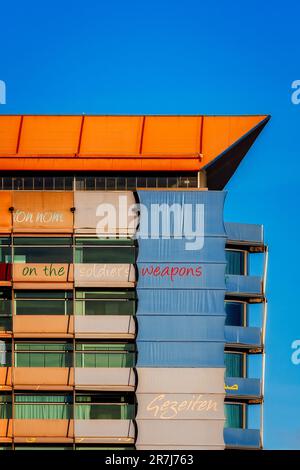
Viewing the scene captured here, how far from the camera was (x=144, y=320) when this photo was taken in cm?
15338

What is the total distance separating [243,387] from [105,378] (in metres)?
12.3

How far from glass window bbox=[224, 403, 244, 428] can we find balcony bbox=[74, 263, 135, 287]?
14.5 m

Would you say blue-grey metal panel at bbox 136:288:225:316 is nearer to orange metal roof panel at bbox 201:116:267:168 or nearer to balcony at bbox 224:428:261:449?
balcony at bbox 224:428:261:449

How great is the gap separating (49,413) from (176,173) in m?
21.9

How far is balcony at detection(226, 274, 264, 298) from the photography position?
159500mm

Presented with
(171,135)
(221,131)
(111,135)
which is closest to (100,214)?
(111,135)

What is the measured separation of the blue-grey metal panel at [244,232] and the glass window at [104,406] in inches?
655

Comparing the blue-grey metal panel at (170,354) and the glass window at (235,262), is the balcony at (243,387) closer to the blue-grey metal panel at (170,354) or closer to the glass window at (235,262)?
the blue-grey metal panel at (170,354)

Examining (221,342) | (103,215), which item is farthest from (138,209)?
(221,342)

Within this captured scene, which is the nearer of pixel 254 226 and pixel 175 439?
pixel 175 439

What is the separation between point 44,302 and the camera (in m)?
154

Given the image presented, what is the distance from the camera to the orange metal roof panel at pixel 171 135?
158 m

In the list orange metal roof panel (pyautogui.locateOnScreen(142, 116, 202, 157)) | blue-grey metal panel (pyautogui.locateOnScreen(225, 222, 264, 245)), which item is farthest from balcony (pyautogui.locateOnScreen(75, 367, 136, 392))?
orange metal roof panel (pyautogui.locateOnScreen(142, 116, 202, 157))

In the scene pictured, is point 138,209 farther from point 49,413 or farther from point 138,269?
point 49,413
